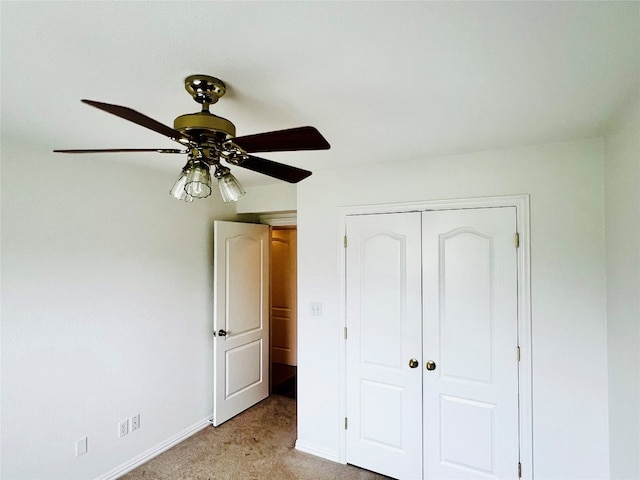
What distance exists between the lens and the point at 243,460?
108 inches

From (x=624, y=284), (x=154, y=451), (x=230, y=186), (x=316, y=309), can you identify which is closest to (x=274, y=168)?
(x=230, y=186)

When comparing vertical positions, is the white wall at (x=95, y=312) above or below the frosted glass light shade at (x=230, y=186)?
below

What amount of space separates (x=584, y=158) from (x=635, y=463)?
1.56 meters

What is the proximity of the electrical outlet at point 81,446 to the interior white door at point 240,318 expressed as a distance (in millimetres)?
1062

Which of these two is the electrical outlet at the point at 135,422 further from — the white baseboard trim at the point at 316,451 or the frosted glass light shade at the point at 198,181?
the frosted glass light shade at the point at 198,181

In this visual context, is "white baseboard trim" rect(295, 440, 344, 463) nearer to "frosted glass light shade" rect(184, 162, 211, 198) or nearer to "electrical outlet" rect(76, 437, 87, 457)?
"electrical outlet" rect(76, 437, 87, 457)

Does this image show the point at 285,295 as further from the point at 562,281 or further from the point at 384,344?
the point at 562,281

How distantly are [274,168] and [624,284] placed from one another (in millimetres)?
1730

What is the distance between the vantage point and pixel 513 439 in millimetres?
2178

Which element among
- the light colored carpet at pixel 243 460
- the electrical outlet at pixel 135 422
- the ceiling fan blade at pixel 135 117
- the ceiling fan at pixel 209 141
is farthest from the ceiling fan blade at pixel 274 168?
the electrical outlet at pixel 135 422

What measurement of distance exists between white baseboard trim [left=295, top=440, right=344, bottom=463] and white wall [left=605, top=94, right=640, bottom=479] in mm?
1789

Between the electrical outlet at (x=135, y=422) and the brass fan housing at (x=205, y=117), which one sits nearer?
the brass fan housing at (x=205, y=117)

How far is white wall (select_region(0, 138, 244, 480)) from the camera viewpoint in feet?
6.76

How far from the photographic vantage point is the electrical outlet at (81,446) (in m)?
2.32
